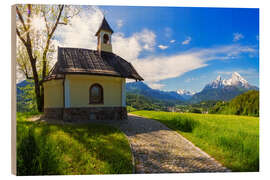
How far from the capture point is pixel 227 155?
3518 millimetres

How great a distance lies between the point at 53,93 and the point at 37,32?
3.10m

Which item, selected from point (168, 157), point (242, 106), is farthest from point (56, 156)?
point (242, 106)

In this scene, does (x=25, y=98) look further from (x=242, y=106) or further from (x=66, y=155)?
(x=242, y=106)

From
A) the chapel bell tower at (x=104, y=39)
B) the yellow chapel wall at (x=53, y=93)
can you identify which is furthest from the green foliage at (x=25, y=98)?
the chapel bell tower at (x=104, y=39)

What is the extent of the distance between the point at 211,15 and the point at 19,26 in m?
5.83

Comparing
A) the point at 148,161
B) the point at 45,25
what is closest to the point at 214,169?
the point at 148,161

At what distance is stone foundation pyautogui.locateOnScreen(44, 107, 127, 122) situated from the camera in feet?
18.9

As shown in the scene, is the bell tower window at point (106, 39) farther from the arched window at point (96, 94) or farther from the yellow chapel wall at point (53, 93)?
the yellow chapel wall at point (53, 93)

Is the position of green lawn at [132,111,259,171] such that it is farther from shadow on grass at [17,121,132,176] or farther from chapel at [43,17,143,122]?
chapel at [43,17,143,122]

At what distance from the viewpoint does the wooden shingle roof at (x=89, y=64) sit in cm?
541

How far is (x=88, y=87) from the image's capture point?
6074mm

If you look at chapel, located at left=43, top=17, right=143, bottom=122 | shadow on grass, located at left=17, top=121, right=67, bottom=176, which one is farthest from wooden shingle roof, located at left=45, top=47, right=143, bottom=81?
shadow on grass, located at left=17, top=121, right=67, bottom=176

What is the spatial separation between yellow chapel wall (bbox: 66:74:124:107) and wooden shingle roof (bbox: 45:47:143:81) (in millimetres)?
439

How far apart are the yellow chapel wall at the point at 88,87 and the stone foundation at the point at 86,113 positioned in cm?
23
